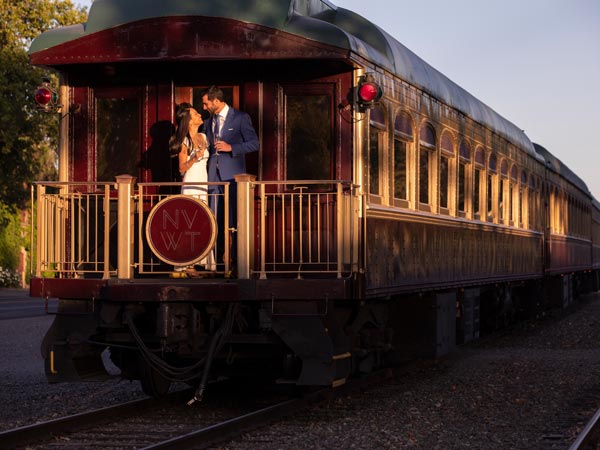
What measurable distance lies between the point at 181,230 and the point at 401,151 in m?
3.19

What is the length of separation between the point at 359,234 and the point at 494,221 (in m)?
7.62

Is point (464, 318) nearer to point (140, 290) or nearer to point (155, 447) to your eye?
point (140, 290)

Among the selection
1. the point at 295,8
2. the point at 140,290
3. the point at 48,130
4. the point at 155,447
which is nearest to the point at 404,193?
the point at 295,8

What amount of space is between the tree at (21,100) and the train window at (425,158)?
29578 millimetres

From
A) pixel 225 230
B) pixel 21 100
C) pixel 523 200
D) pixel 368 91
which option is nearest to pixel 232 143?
pixel 225 230

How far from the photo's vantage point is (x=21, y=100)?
4147 centimetres

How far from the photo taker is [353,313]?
10766 mm

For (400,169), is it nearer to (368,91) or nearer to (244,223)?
(368,91)

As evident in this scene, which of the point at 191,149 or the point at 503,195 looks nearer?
the point at 191,149

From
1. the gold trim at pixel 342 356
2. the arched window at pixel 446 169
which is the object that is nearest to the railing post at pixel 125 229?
the gold trim at pixel 342 356

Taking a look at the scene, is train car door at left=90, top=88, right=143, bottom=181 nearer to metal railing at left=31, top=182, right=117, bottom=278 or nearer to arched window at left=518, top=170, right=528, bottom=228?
metal railing at left=31, top=182, right=117, bottom=278

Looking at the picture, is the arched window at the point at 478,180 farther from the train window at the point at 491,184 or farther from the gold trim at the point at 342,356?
the gold trim at the point at 342,356

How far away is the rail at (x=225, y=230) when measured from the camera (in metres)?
9.77

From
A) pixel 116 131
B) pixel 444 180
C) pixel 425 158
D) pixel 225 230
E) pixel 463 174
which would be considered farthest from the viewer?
pixel 463 174
